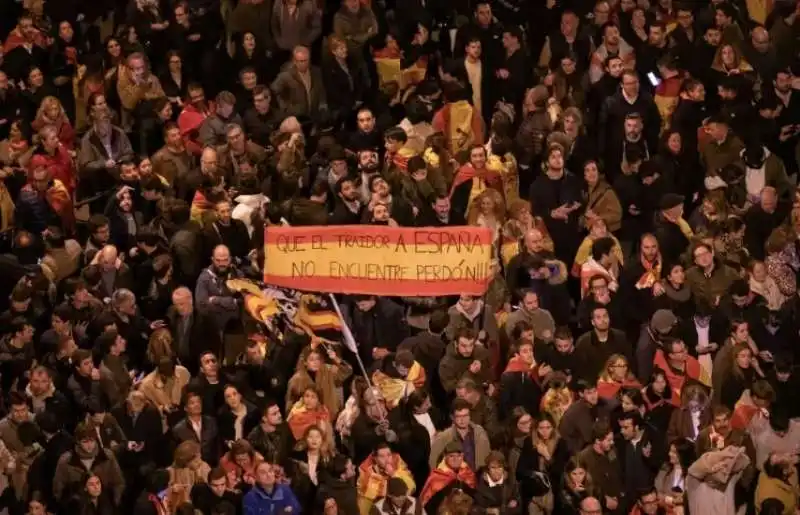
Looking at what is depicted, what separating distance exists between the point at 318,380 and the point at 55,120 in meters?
3.77

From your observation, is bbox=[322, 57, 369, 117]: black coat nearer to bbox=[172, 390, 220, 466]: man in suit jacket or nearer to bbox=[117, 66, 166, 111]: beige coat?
bbox=[117, 66, 166, 111]: beige coat

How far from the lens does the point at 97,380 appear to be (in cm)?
2364

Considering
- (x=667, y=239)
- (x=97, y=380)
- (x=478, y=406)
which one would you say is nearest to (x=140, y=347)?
(x=97, y=380)

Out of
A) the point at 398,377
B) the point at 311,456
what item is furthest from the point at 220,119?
the point at 311,456

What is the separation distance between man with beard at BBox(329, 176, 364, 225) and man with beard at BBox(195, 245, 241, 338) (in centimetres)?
100

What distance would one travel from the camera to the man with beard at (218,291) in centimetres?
2414

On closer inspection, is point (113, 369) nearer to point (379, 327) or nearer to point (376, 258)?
point (379, 327)

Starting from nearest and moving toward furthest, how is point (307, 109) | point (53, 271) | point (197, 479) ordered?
point (197, 479)
point (53, 271)
point (307, 109)

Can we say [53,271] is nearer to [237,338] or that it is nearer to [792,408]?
[237,338]

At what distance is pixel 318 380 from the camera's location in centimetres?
2369

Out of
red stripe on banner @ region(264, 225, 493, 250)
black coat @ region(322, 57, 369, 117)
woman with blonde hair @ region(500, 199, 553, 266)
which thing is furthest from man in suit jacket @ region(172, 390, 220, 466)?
black coat @ region(322, 57, 369, 117)

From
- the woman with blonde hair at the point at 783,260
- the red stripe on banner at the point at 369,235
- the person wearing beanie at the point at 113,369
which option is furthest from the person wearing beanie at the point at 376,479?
the woman with blonde hair at the point at 783,260

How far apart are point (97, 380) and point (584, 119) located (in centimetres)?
486

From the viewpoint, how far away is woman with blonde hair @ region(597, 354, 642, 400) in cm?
2366
